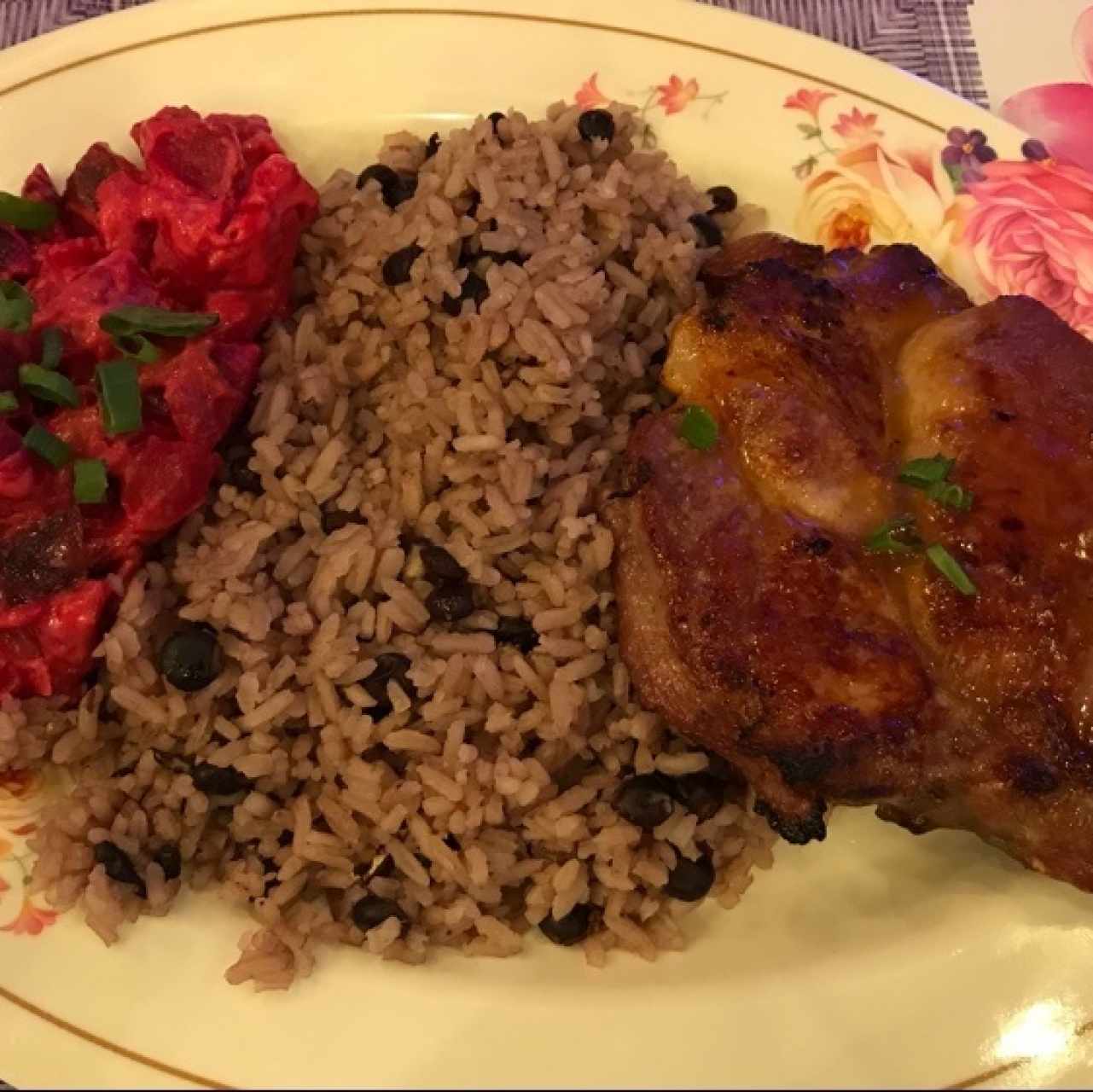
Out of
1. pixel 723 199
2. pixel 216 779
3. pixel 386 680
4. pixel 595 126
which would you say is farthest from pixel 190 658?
pixel 723 199

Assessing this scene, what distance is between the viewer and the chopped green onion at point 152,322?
2748mm

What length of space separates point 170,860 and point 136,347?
A: 128 centimetres

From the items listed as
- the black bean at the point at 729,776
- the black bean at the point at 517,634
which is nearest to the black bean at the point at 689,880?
the black bean at the point at 729,776

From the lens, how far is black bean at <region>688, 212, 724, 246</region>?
3215 millimetres

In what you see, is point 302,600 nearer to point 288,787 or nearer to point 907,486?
point 288,787

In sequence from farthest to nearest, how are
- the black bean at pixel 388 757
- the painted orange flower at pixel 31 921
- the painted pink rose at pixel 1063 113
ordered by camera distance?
the painted pink rose at pixel 1063 113
the black bean at pixel 388 757
the painted orange flower at pixel 31 921

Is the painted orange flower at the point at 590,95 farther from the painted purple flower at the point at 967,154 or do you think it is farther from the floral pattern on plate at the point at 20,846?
the floral pattern on plate at the point at 20,846

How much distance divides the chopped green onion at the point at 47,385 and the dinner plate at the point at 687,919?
0.92 m

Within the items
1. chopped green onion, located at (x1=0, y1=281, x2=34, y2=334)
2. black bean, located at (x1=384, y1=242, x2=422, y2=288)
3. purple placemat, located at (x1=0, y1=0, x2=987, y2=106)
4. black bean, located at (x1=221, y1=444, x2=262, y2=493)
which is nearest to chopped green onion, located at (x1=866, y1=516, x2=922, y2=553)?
black bean, located at (x1=384, y1=242, x2=422, y2=288)

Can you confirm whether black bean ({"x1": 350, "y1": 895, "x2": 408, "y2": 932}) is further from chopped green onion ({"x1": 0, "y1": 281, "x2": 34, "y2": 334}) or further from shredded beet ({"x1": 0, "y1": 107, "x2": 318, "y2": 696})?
chopped green onion ({"x1": 0, "y1": 281, "x2": 34, "y2": 334})

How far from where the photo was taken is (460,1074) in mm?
2377

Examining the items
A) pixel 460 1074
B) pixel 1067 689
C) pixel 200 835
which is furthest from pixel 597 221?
pixel 460 1074

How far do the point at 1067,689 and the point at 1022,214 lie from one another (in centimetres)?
167

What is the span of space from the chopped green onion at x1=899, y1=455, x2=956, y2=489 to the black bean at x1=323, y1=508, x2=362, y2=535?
1386 millimetres
